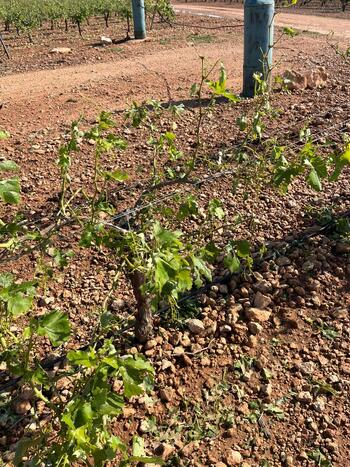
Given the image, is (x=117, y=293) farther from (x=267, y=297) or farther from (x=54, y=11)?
(x=54, y=11)

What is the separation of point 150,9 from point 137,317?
14651mm

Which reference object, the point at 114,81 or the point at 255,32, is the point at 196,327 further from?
the point at 114,81

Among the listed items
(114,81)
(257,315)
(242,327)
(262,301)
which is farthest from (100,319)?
(114,81)

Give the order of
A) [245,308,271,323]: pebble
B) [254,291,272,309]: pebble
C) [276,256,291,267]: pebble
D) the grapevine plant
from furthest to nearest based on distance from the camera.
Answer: [276,256,291,267]: pebble < [254,291,272,309]: pebble < [245,308,271,323]: pebble < the grapevine plant

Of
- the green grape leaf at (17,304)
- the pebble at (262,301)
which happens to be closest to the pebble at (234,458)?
the pebble at (262,301)

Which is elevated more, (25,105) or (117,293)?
(25,105)

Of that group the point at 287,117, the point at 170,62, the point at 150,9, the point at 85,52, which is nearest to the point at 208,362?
the point at 287,117

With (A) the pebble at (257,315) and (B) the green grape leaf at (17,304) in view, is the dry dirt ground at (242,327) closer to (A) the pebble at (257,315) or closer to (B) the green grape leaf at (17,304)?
(A) the pebble at (257,315)

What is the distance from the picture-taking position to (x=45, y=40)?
13.1m

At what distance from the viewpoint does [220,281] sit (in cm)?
331

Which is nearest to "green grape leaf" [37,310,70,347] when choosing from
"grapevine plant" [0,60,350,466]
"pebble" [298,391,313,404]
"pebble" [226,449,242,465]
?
"grapevine plant" [0,60,350,466]

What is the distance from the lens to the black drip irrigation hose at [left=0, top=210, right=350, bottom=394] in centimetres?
271

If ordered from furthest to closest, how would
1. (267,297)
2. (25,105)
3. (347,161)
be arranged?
(25,105), (267,297), (347,161)

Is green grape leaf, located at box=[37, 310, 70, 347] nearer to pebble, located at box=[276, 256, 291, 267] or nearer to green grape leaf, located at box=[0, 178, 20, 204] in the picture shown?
green grape leaf, located at box=[0, 178, 20, 204]
